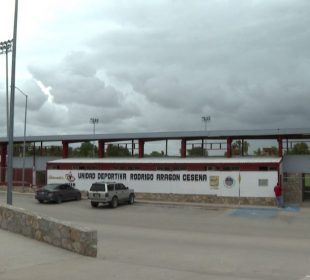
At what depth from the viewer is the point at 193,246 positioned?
16.2 meters

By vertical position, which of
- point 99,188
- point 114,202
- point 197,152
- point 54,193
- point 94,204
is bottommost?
point 94,204

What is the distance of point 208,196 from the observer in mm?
40062

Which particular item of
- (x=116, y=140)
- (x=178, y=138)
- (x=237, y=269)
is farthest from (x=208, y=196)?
(x=237, y=269)

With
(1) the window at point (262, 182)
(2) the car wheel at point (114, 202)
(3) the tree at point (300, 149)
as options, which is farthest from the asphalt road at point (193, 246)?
(3) the tree at point (300, 149)

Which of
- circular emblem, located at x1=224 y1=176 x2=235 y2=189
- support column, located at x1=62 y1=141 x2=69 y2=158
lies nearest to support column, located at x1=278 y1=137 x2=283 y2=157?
circular emblem, located at x1=224 y1=176 x2=235 y2=189

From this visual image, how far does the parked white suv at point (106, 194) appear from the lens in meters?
35.3

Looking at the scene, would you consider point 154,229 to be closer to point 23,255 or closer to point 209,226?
point 209,226

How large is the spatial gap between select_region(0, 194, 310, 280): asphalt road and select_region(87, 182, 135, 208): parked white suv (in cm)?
315

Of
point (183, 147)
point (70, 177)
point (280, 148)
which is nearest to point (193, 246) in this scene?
point (280, 148)

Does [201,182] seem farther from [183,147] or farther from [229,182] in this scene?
[183,147]

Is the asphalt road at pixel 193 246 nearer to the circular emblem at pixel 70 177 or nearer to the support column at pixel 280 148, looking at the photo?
the support column at pixel 280 148

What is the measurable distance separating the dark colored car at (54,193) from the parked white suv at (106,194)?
3.84 meters

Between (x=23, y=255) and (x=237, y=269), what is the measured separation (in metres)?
5.03

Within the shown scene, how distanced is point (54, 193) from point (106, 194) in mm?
5388
